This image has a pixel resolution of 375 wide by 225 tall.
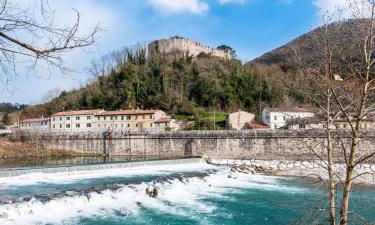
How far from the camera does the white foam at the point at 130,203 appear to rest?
48.5ft

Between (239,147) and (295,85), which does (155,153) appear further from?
(295,85)

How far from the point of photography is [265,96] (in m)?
62.9

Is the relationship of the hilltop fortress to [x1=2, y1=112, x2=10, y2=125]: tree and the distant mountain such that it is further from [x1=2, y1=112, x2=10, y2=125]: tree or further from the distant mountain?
the distant mountain

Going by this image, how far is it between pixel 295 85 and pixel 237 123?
4630cm

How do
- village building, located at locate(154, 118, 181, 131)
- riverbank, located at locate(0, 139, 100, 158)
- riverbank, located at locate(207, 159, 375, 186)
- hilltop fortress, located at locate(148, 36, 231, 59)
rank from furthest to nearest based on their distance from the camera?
hilltop fortress, located at locate(148, 36, 231, 59) → village building, located at locate(154, 118, 181, 131) → riverbank, located at locate(0, 139, 100, 158) → riverbank, located at locate(207, 159, 375, 186)

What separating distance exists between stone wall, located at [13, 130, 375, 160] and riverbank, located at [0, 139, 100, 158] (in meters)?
1.28

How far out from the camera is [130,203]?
56.9 ft

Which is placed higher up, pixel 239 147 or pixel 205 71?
pixel 205 71

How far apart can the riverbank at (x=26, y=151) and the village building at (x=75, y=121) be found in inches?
430

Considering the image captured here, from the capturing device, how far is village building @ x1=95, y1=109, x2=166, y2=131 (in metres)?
55.2

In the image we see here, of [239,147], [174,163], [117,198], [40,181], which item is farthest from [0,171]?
[239,147]

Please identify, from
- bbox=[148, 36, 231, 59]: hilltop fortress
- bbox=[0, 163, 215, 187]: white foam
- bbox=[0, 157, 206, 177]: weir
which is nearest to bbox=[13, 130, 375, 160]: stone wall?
bbox=[0, 157, 206, 177]: weir

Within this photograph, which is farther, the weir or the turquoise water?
the weir

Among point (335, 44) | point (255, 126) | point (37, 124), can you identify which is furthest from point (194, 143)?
point (335, 44)
